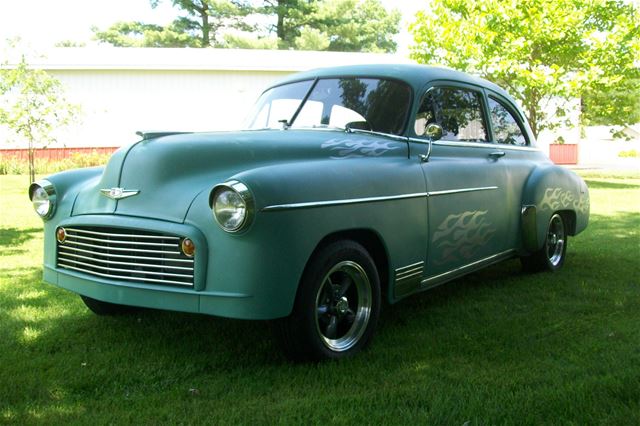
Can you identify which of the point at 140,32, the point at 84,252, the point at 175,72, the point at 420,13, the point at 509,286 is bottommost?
the point at 509,286

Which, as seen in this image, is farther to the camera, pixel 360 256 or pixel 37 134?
pixel 37 134

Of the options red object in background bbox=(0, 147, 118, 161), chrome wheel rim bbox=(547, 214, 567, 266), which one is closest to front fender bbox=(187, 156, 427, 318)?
chrome wheel rim bbox=(547, 214, 567, 266)

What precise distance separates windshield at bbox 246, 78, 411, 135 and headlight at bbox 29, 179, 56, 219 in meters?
1.53

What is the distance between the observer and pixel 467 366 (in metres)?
3.39

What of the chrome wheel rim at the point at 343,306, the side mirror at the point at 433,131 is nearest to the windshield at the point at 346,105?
the side mirror at the point at 433,131

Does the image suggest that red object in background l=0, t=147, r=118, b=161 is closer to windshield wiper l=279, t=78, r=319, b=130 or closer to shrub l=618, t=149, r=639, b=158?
windshield wiper l=279, t=78, r=319, b=130

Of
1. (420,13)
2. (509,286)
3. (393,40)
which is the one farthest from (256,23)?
(509,286)

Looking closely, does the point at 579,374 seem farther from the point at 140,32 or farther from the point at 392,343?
the point at 140,32

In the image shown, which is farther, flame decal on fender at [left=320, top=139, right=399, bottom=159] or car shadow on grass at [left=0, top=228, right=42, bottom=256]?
car shadow on grass at [left=0, top=228, right=42, bottom=256]

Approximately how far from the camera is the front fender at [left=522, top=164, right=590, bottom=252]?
17.4 feet

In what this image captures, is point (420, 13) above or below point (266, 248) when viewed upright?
above

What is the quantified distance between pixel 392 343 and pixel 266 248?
1213mm

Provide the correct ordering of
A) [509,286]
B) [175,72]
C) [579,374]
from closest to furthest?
[579,374] → [509,286] → [175,72]

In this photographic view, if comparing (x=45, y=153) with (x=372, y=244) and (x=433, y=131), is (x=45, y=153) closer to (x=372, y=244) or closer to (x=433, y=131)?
(x=433, y=131)
